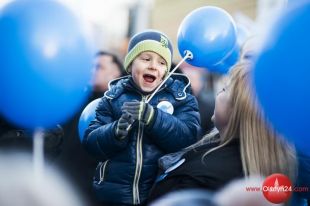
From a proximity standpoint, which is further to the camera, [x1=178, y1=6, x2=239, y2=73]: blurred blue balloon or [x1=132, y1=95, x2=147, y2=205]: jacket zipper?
[x1=178, y1=6, x2=239, y2=73]: blurred blue balloon

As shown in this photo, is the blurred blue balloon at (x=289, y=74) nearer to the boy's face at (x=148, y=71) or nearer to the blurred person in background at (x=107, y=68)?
the boy's face at (x=148, y=71)

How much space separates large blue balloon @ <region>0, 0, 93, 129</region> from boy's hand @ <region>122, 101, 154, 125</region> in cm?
19

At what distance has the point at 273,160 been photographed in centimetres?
141

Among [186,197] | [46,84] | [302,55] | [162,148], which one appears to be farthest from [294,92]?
[46,84]

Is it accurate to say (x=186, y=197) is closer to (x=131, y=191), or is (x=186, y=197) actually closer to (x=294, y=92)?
(x=131, y=191)

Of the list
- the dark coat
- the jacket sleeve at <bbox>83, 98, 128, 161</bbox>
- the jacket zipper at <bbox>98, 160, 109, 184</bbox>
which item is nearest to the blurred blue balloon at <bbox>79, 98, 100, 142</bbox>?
the jacket sleeve at <bbox>83, 98, 128, 161</bbox>

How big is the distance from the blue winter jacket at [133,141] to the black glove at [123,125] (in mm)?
42

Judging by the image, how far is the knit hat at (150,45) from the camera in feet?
5.48

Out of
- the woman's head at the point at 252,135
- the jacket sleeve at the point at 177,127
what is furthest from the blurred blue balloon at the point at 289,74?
the jacket sleeve at the point at 177,127

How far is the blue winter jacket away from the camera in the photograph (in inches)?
61.2

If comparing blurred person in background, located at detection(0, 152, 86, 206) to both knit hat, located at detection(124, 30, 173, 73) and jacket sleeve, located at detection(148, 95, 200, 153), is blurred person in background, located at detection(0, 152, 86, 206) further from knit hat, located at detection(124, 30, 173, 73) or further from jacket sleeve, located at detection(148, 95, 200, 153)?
knit hat, located at detection(124, 30, 173, 73)

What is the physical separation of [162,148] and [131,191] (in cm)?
20

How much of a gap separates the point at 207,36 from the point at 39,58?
0.84 metres

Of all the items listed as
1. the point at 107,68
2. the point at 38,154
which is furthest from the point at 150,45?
the point at 107,68
